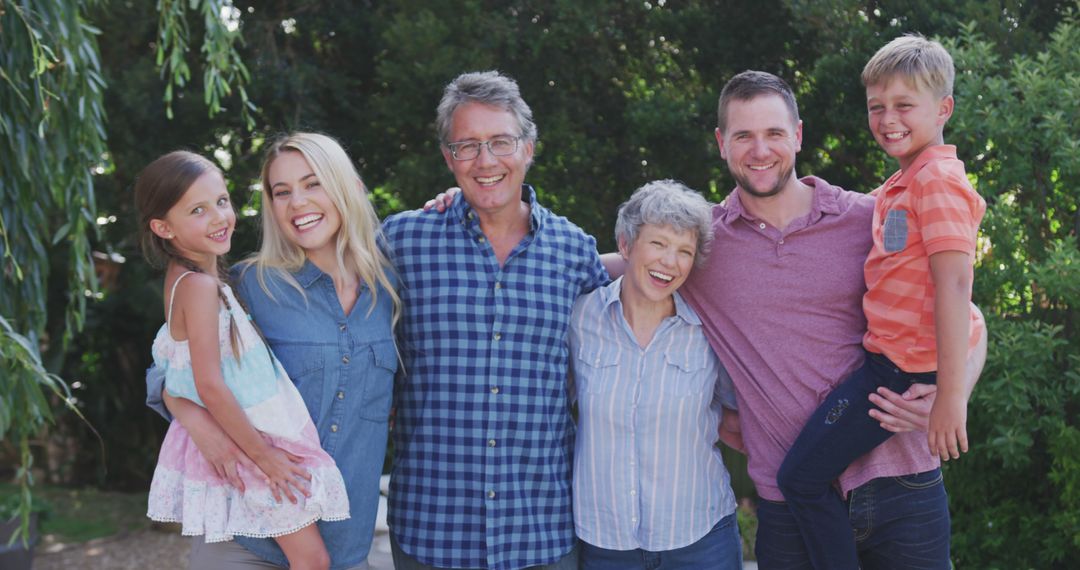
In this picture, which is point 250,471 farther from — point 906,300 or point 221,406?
point 906,300

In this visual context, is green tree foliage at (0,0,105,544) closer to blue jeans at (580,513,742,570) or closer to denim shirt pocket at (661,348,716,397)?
blue jeans at (580,513,742,570)

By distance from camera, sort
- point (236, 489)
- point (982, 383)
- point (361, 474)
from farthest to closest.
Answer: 1. point (982, 383)
2. point (361, 474)
3. point (236, 489)

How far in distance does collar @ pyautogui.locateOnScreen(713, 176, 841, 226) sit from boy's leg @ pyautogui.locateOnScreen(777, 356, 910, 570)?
369 mm

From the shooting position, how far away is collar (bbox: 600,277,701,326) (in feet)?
8.43

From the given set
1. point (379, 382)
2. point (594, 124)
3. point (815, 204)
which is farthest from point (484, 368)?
point (594, 124)

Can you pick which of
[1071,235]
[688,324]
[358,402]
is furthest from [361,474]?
[1071,235]

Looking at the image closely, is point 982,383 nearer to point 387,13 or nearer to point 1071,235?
point 1071,235

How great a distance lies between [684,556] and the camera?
248 centimetres

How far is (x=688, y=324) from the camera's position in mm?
2568

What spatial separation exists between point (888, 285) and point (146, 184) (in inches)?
64.6

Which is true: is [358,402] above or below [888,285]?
below

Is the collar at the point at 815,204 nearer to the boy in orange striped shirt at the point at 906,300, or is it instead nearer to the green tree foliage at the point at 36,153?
the boy in orange striped shirt at the point at 906,300

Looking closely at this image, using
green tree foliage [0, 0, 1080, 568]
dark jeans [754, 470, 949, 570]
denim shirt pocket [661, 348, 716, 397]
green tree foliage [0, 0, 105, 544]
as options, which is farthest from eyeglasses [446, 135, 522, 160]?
green tree foliage [0, 0, 1080, 568]

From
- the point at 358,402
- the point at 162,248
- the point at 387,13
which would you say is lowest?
the point at 358,402
